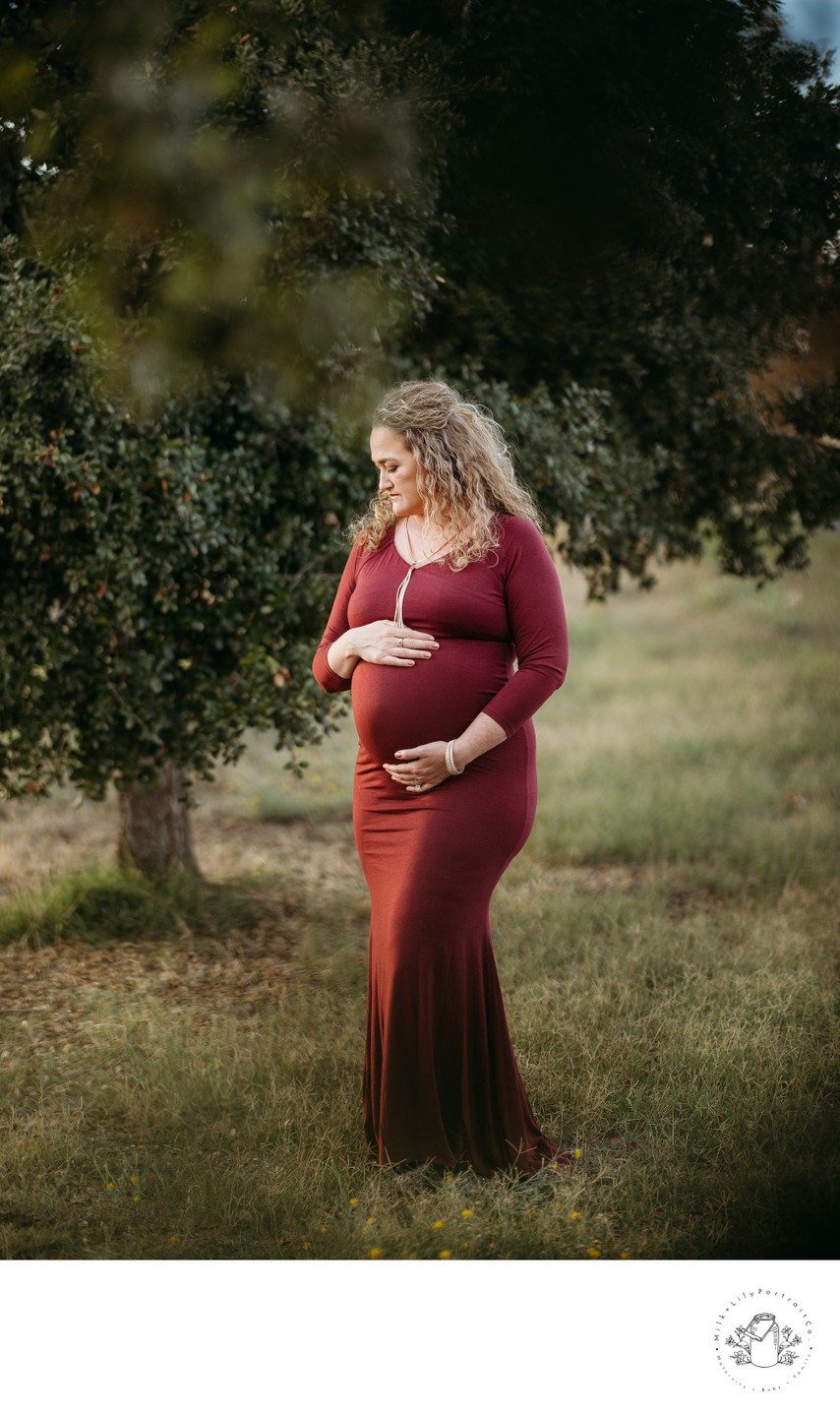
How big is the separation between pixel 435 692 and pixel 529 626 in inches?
12.0

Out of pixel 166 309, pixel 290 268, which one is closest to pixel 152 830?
pixel 166 309

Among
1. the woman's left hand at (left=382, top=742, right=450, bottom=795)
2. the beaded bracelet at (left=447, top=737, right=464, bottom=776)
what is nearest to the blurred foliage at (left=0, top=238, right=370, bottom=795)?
the woman's left hand at (left=382, top=742, right=450, bottom=795)

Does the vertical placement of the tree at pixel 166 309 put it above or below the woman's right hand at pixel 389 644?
above

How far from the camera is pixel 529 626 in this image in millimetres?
3133

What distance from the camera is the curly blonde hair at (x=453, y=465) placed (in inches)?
124

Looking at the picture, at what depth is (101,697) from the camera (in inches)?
187

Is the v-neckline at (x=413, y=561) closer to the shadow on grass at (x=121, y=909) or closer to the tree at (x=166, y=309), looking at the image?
the tree at (x=166, y=309)

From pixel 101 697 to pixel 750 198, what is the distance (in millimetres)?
3415

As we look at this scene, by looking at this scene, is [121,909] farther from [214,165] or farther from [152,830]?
[214,165]

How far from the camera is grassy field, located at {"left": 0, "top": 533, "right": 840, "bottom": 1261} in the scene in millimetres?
3371
